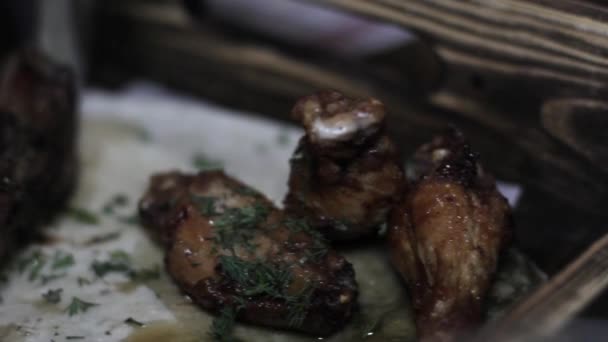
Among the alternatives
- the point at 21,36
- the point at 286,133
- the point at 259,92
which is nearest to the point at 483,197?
the point at 286,133

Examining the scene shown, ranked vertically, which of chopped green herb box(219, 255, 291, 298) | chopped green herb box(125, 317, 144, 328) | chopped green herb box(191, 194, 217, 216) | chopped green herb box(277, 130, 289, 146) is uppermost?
chopped green herb box(191, 194, 217, 216)

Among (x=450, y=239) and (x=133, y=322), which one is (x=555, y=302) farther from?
(x=133, y=322)

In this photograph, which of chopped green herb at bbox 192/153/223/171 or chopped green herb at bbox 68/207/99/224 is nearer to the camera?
chopped green herb at bbox 68/207/99/224

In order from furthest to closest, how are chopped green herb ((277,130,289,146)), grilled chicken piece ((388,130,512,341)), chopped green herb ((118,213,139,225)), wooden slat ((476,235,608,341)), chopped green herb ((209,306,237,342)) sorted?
chopped green herb ((277,130,289,146)) < chopped green herb ((118,213,139,225)) < chopped green herb ((209,306,237,342)) < grilled chicken piece ((388,130,512,341)) < wooden slat ((476,235,608,341))

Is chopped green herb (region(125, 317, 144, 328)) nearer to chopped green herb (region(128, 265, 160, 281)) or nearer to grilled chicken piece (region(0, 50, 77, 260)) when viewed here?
chopped green herb (region(128, 265, 160, 281))

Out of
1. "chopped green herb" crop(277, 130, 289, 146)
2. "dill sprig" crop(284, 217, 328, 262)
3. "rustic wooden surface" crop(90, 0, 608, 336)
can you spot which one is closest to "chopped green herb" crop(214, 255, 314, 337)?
"dill sprig" crop(284, 217, 328, 262)

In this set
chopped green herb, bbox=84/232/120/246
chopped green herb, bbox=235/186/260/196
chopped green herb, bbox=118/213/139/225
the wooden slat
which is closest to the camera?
the wooden slat

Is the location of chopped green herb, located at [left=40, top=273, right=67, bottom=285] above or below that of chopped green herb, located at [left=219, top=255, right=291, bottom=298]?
below

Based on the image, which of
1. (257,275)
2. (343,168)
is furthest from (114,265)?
(343,168)
